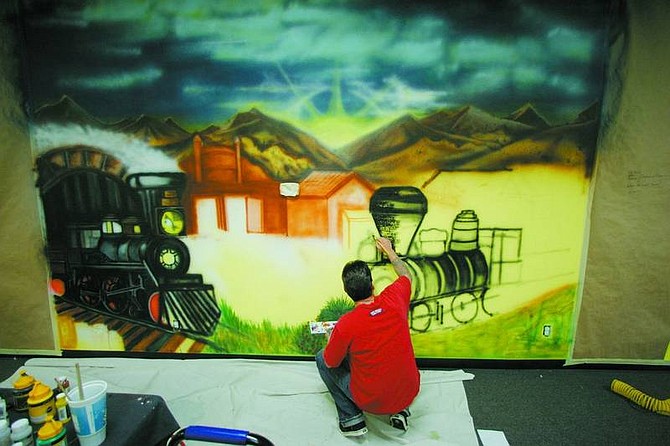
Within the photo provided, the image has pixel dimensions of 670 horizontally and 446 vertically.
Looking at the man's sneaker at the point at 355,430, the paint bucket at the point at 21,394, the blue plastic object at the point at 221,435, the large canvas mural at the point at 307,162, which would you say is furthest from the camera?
the large canvas mural at the point at 307,162

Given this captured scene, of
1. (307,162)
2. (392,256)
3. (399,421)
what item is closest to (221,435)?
(399,421)

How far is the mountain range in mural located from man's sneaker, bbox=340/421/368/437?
1389 mm

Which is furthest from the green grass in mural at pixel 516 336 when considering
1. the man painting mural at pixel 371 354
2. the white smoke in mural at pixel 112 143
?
the white smoke in mural at pixel 112 143

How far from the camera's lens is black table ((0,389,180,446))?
1.42m

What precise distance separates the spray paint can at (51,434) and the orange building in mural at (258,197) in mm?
1450

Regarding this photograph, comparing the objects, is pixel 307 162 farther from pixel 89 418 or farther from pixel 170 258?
pixel 89 418

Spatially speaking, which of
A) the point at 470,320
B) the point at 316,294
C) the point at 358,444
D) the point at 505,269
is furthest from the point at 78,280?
the point at 505,269

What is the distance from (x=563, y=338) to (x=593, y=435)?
646mm

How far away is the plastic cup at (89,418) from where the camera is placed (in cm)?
133

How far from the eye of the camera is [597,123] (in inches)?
90.5

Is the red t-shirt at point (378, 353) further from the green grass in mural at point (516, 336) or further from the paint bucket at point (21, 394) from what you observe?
the paint bucket at point (21, 394)

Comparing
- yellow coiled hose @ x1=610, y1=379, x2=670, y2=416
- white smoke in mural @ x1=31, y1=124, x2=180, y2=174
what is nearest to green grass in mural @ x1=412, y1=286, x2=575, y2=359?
yellow coiled hose @ x1=610, y1=379, x2=670, y2=416

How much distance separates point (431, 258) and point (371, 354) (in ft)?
2.96

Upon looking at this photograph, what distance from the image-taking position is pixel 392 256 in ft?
7.68
